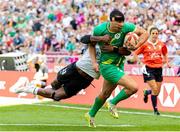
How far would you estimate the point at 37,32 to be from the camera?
3416cm

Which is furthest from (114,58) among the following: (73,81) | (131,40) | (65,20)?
(65,20)

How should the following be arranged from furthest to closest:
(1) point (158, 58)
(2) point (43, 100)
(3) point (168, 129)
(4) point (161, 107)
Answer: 1. (2) point (43, 100)
2. (4) point (161, 107)
3. (1) point (158, 58)
4. (3) point (168, 129)

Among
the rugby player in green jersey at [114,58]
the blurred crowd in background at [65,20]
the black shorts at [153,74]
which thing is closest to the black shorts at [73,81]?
the rugby player in green jersey at [114,58]

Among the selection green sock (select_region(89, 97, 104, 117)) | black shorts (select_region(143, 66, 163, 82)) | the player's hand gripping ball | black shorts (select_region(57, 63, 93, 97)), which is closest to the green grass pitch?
green sock (select_region(89, 97, 104, 117))

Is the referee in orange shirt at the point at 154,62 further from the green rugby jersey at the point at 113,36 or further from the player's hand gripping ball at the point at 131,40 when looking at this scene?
the green rugby jersey at the point at 113,36

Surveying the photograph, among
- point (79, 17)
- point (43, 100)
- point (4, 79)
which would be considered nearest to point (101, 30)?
point (43, 100)

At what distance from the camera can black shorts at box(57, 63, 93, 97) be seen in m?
16.0

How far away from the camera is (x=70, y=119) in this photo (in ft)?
59.4

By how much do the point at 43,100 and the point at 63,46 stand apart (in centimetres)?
791

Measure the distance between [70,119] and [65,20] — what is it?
16184mm

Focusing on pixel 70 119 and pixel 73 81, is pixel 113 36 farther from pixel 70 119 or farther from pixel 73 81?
pixel 70 119

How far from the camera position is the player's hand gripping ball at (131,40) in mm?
15558

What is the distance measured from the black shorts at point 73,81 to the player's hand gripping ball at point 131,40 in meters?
1.05

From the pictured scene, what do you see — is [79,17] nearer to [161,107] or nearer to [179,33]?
[179,33]
